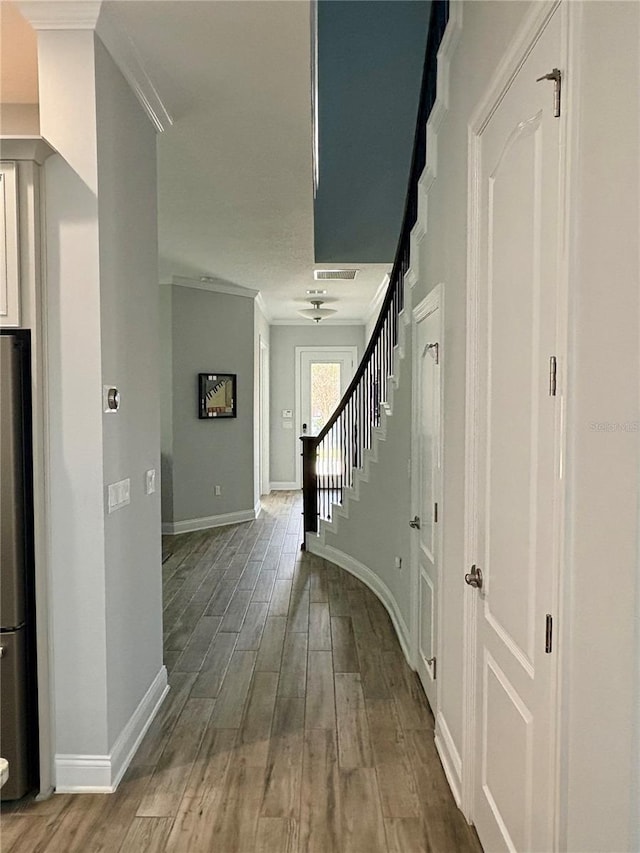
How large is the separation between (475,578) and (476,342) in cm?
80

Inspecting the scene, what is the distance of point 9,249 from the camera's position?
90.4 inches

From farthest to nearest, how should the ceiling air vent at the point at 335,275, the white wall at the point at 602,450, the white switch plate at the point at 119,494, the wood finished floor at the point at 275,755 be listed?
the ceiling air vent at the point at 335,275 → the white switch plate at the point at 119,494 → the wood finished floor at the point at 275,755 → the white wall at the point at 602,450

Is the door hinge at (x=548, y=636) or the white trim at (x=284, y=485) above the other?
the door hinge at (x=548, y=636)

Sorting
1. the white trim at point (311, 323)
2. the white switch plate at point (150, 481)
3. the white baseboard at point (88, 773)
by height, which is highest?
the white trim at point (311, 323)

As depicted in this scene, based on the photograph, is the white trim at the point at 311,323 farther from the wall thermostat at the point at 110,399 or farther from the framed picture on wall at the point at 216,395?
the wall thermostat at the point at 110,399

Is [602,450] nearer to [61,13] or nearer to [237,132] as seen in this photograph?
[61,13]

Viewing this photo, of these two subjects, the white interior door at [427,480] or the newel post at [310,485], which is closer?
the white interior door at [427,480]

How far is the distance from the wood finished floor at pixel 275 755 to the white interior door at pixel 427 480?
0.29 m

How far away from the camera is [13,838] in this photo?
2.16 metres

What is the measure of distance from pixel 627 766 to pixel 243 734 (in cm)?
216

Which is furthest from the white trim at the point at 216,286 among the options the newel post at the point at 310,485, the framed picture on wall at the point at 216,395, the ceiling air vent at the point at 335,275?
the newel post at the point at 310,485

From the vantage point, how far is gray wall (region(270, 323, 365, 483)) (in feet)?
35.0

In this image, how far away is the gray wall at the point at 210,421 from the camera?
283 inches

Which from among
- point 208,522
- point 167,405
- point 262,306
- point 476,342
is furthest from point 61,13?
point 262,306
